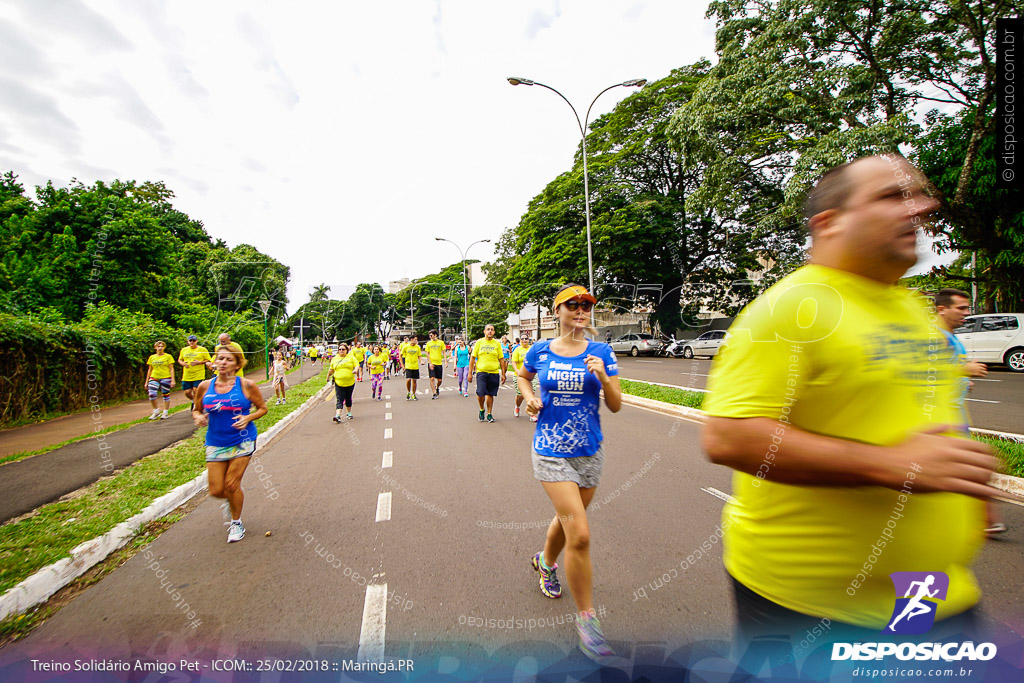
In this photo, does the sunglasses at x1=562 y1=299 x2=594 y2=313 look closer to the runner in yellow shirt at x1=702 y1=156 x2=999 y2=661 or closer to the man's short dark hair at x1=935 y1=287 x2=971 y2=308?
the runner in yellow shirt at x1=702 y1=156 x2=999 y2=661

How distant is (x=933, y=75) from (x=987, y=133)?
2.40 meters

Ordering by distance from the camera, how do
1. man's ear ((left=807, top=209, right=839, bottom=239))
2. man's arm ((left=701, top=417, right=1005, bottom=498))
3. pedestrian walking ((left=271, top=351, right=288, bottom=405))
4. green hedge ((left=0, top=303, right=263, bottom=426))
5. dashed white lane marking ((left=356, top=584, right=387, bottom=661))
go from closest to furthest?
man's arm ((left=701, top=417, right=1005, bottom=498)), man's ear ((left=807, top=209, right=839, bottom=239)), dashed white lane marking ((left=356, top=584, right=387, bottom=661)), green hedge ((left=0, top=303, right=263, bottom=426)), pedestrian walking ((left=271, top=351, right=288, bottom=405))

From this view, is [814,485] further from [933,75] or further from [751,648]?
[933,75]

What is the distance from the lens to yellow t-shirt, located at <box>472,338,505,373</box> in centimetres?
1002

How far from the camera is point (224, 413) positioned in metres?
4.30

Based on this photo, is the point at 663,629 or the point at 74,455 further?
the point at 74,455

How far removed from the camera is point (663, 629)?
2.63 metres

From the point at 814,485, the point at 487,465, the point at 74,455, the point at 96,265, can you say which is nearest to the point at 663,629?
the point at 814,485

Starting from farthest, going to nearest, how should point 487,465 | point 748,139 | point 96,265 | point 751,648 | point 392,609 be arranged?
point 748,139, point 96,265, point 487,465, point 392,609, point 751,648

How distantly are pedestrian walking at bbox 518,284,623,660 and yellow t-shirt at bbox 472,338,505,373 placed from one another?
696cm

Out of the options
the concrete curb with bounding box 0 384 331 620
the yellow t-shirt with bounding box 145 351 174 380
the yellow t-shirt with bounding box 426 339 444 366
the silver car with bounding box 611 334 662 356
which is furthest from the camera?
the silver car with bounding box 611 334 662 356

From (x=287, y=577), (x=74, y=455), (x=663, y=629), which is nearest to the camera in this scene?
(x=663, y=629)

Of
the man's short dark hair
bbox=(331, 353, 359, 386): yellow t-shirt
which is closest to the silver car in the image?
bbox=(331, 353, 359, 386): yellow t-shirt

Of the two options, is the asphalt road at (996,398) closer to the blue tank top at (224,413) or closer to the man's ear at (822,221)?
the blue tank top at (224,413)
